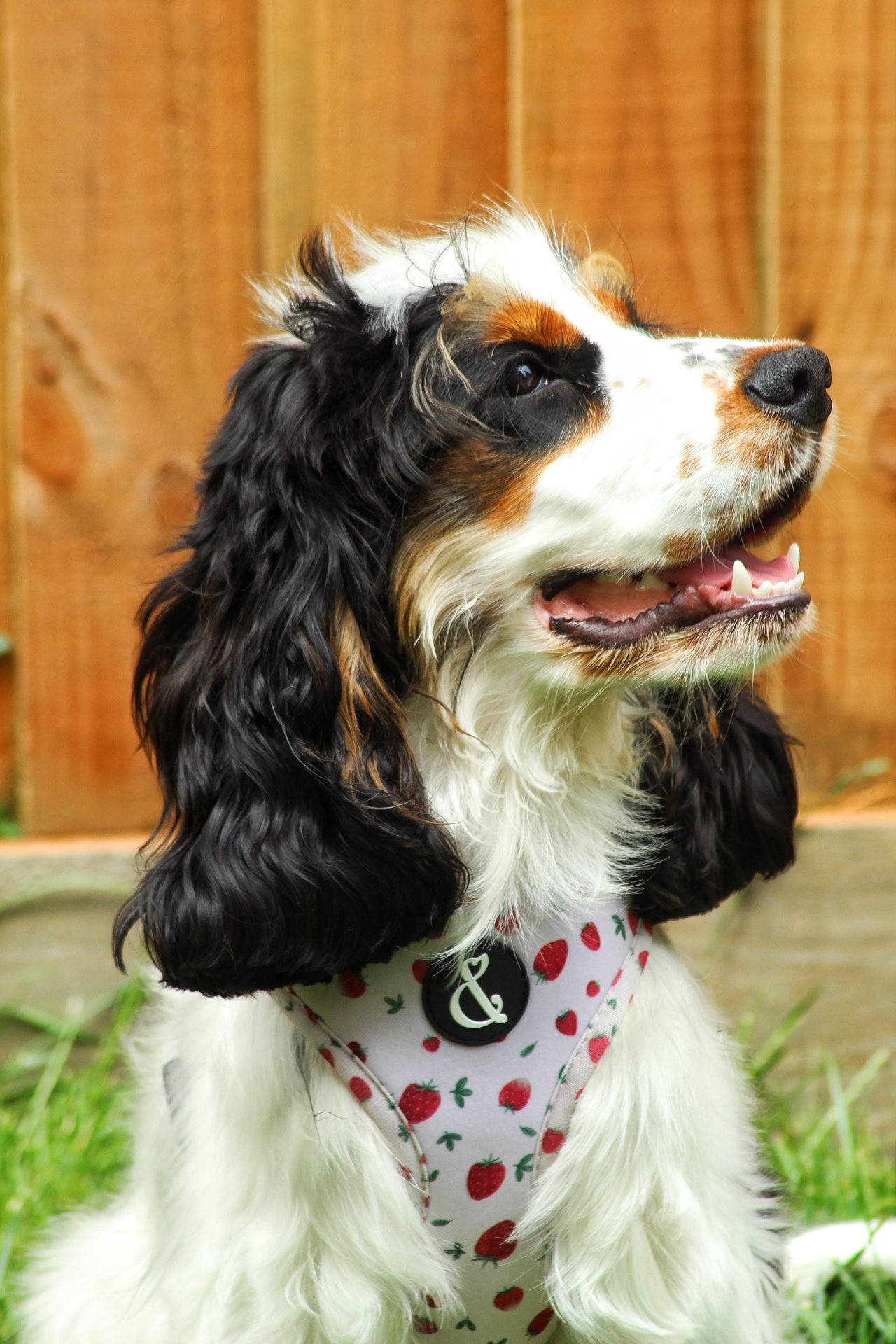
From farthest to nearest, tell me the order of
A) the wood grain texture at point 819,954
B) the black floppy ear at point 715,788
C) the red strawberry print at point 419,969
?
the wood grain texture at point 819,954
the black floppy ear at point 715,788
the red strawberry print at point 419,969

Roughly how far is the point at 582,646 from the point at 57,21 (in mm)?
2090

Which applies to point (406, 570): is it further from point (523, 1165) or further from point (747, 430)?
point (523, 1165)

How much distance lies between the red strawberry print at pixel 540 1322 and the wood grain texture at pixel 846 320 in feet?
4.98

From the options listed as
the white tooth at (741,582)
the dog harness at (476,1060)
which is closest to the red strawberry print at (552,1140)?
the dog harness at (476,1060)

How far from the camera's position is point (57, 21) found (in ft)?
9.89

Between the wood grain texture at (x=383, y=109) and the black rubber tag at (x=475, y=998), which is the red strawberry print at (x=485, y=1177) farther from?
the wood grain texture at (x=383, y=109)

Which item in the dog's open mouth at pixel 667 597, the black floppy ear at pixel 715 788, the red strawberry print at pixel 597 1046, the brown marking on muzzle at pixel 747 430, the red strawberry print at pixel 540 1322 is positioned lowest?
the red strawberry print at pixel 540 1322

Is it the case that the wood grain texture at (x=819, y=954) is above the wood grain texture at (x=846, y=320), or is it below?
below

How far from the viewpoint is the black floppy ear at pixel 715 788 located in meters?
2.11

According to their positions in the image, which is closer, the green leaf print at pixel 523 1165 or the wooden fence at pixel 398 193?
the green leaf print at pixel 523 1165

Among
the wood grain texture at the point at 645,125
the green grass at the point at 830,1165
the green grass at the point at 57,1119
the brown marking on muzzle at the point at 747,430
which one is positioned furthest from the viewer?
the wood grain texture at the point at 645,125

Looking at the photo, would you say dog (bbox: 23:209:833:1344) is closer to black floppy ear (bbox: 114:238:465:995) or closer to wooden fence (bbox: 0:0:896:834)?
black floppy ear (bbox: 114:238:465:995)

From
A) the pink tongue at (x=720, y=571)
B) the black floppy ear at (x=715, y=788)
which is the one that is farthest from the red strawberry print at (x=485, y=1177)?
the pink tongue at (x=720, y=571)

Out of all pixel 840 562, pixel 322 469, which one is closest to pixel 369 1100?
pixel 322 469
